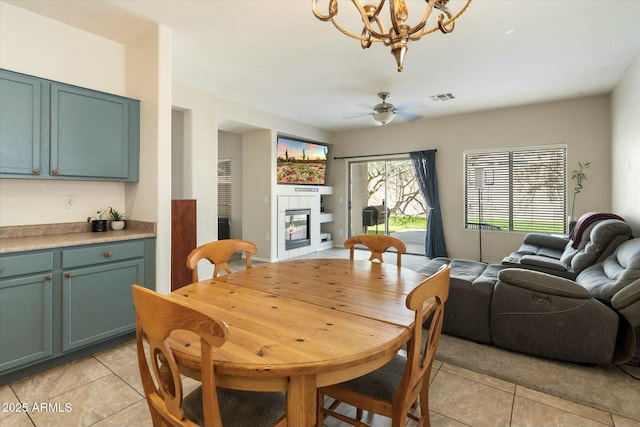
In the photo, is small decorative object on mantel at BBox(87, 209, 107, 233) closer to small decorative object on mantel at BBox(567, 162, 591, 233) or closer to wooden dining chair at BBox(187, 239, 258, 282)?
wooden dining chair at BBox(187, 239, 258, 282)

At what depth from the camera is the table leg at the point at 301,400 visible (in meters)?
0.94

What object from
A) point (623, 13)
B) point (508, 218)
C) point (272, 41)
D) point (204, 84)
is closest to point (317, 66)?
point (272, 41)

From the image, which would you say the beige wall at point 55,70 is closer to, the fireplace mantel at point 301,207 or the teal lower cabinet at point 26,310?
the teal lower cabinet at point 26,310

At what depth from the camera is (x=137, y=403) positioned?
6.16ft

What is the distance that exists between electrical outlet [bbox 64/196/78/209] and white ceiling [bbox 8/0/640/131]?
1491mm

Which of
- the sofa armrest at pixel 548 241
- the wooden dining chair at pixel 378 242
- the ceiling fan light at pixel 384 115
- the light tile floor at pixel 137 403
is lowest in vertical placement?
the light tile floor at pixel 137 403

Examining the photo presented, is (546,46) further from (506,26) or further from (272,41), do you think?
(272,41)

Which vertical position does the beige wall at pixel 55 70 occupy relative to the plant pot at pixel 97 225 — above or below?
above

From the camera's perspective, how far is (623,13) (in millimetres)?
2584

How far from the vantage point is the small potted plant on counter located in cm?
288

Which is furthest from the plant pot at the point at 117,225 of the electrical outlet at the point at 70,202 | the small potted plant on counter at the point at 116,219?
the electrical outlet at the point at 70,202

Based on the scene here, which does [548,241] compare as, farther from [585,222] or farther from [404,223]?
[404,223]

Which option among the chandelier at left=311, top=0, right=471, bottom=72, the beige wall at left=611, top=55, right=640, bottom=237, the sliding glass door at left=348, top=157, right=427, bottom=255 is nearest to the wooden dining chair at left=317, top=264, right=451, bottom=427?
the chandelier at left=311, top=0, right=471, bottom=72

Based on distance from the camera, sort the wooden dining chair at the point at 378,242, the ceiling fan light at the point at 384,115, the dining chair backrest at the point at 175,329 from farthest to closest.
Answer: the ceiling fan light at the point at 384,115, the wooden dining chair at the point at 378,242, the dining chair backrest at the point at 175,329
